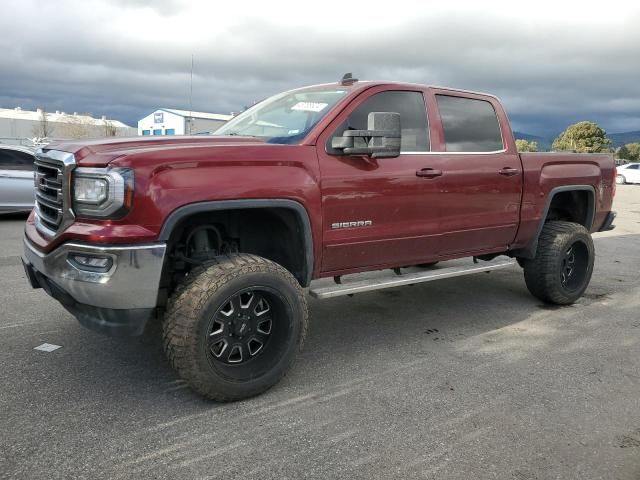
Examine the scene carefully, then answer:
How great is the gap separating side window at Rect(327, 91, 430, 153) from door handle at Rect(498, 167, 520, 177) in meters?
0.91

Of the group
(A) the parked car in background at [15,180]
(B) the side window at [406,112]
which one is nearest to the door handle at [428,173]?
(B) the side window at [406,112]

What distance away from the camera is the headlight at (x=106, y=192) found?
2.95 meters

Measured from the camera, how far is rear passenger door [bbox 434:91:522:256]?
4559 mm

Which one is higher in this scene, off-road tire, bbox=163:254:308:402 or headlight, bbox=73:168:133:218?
headlight, bbox=73:168:133:218

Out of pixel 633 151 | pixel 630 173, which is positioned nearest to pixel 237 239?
pixel 630 173

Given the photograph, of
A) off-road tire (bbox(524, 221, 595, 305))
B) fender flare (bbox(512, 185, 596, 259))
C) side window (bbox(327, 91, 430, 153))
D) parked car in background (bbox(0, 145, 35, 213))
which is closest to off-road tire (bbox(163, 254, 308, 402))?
side window (bbox(327, 91, 430, 153))

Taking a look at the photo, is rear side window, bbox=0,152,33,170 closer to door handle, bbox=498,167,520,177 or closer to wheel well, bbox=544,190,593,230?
door handle, bbox=498,167,520,177

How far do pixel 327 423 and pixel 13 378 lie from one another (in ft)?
6.77

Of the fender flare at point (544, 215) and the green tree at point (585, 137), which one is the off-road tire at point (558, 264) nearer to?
the fender flare at point (544, 215)

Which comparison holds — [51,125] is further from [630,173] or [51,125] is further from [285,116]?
[285,116]

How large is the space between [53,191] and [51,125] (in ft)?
252

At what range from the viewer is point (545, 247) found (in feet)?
18.1

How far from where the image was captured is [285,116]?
4.29m

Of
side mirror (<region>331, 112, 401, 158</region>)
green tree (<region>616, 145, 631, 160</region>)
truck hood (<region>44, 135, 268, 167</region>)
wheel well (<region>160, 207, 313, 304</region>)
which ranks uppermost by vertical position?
green tree (<region>616, 145, 631, 160</region>)
